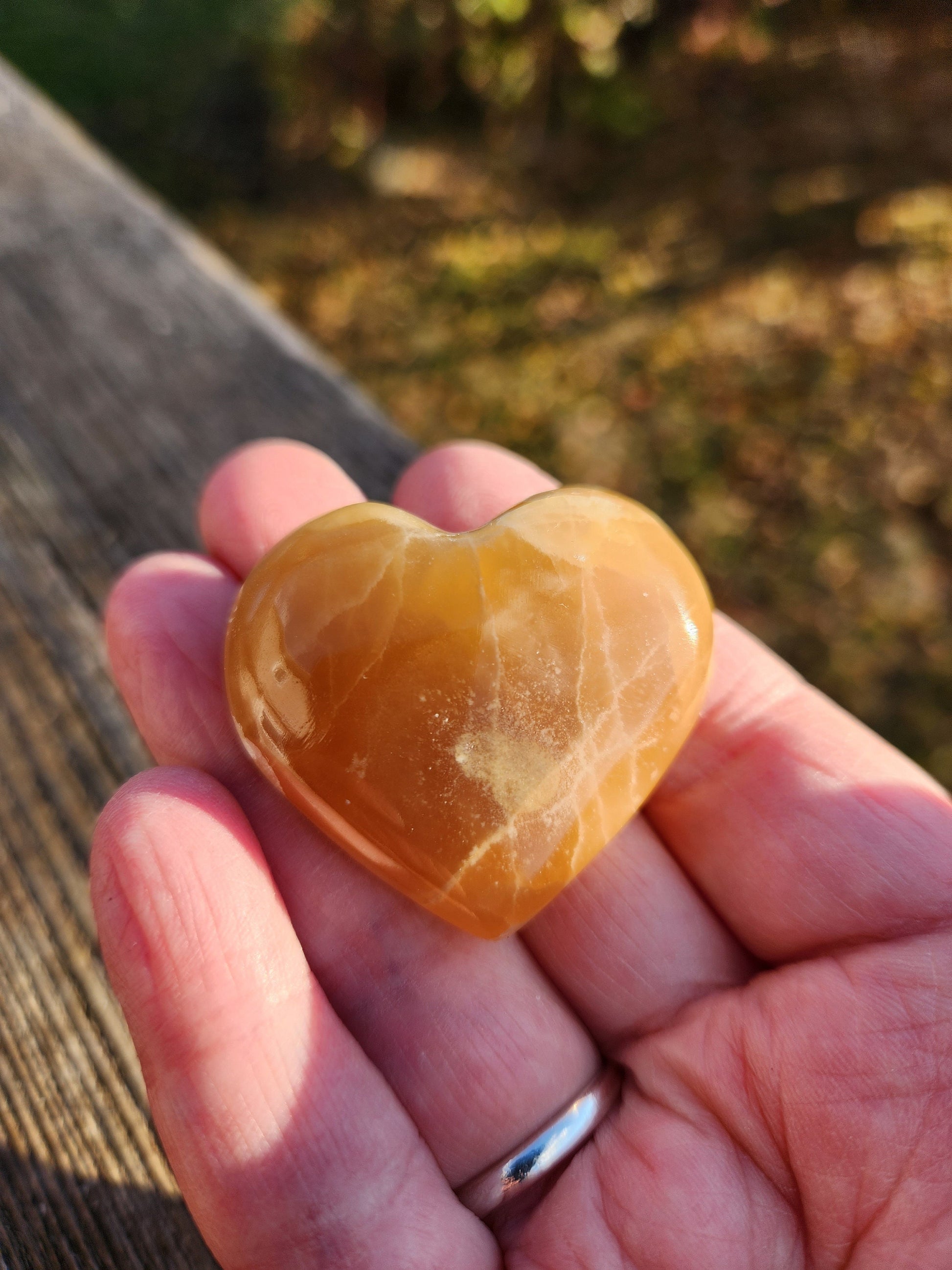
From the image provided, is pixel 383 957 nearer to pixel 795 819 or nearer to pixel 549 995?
pixel 549 995

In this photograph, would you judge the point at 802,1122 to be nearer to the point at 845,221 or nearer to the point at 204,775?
the point at 204,775

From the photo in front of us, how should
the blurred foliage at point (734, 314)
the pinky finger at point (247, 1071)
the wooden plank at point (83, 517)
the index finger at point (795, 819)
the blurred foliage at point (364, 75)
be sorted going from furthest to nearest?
1. the blurred foliage at point (364, 75)
2. the blurred foliage at point (734, 314)
3. the index finger at point (795, 819)
4. the wooden plank at point (83, 517)
5. the pinky finger at point (247, 1071)

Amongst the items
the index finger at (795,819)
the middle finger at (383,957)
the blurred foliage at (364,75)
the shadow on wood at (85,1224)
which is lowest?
the shadow on wood at (85,1224)

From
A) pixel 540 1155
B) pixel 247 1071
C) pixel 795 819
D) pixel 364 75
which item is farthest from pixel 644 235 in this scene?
pixel 247 1071

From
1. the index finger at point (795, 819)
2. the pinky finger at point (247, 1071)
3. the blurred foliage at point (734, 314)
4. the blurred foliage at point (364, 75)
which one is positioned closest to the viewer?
the pinky finger at point (247, 1071)

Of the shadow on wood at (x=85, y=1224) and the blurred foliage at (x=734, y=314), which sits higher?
the blurred foliage at (x=734, y=314)

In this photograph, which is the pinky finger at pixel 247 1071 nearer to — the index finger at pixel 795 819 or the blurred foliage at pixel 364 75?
the index finger at pixel 795 819

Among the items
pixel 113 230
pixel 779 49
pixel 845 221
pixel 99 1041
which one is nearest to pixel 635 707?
pixel 99 1041

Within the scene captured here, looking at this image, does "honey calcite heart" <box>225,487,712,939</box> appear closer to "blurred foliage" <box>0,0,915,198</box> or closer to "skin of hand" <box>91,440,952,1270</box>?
"skin of hand" <box>91,440,952,1270</box>


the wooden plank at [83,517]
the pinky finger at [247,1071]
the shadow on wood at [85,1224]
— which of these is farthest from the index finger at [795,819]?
the shadow on wood at [85,1224]
